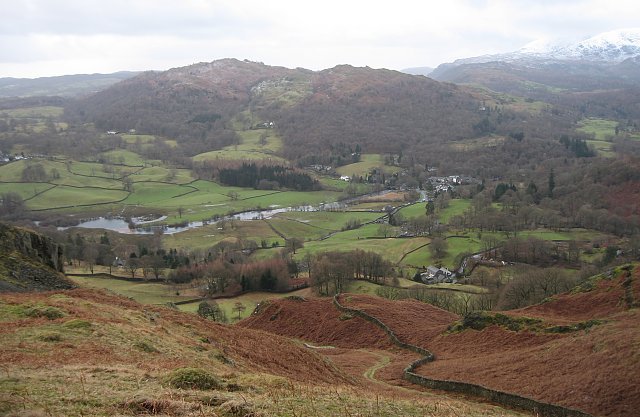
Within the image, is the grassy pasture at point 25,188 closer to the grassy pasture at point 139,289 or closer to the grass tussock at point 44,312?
the grassy pasture at point 139,289

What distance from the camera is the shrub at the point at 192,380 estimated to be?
20.1 m

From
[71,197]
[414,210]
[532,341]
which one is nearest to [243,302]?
[532,341]

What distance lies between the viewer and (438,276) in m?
108

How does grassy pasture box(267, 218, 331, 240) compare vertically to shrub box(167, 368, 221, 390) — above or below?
below

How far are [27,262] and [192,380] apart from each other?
30626 millimetres

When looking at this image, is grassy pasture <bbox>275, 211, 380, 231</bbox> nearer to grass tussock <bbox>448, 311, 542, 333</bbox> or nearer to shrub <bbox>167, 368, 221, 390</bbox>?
grass tussock <bbox>448, 311, 542, 333</bbox>

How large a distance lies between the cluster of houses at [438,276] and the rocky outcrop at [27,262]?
73433mm

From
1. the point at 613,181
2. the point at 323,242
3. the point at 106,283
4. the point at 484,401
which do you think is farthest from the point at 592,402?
the point at 613,181

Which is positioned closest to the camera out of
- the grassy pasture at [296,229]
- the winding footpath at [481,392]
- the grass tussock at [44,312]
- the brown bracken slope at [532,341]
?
the winding footpath at [481,392]

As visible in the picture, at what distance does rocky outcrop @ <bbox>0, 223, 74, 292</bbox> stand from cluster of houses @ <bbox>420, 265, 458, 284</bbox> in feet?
241

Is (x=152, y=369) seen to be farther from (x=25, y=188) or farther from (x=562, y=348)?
(x=25, y=188)

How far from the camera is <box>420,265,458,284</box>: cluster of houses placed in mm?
104637

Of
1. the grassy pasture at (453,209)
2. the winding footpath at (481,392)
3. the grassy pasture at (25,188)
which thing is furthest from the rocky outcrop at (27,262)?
the grassy pasture at (25,188)

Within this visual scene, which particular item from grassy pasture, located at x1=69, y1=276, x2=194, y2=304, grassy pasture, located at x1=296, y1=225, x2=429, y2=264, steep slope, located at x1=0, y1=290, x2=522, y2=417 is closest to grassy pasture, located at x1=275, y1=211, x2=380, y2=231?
grassy pasture, located at x1=296, y1=225, x2=429, y2=264
